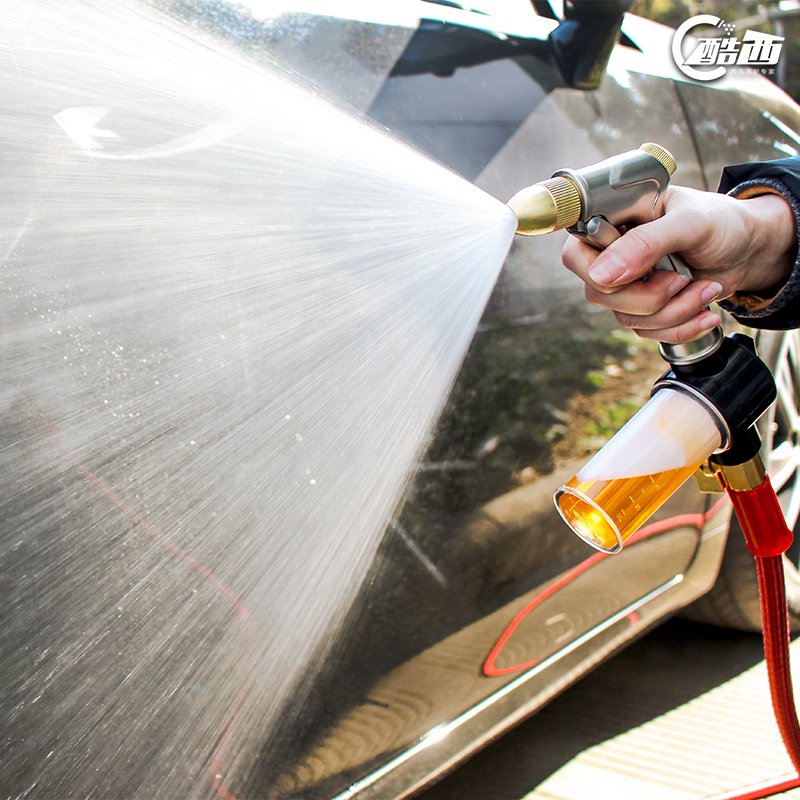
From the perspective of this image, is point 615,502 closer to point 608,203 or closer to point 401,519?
point 608,203

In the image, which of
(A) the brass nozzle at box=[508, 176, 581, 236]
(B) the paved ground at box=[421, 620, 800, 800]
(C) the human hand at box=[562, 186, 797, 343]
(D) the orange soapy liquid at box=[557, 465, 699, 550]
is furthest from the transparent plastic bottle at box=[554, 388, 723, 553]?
(B) the paved ground at box=[421, 620, 800, 800]

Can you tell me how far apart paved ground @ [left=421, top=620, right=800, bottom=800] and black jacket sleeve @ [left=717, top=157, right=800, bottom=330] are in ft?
4.41

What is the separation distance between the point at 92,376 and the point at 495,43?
45.6 inches

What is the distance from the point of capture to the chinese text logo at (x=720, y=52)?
7.46 ft

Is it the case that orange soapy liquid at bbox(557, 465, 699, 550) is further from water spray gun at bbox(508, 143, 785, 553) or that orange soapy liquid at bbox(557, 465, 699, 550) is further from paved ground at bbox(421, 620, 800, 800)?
paved ground at bbox(421, 620, 800, 800)

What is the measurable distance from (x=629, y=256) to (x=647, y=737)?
1.74m

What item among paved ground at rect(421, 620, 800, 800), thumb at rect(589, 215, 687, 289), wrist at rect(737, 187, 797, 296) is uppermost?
wrist at rect(737, 187, 797, 296)

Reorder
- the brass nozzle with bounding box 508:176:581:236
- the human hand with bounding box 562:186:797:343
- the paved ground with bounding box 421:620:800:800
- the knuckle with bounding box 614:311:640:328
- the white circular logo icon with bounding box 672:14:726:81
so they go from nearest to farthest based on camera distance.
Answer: the brass nozzle with bounding box 508:176:581:236, the human hand with bounding box 562:186:797:343, the knuckle with bounding box 614:311:640:328, the paved ground with bounding box 421:620:800:800, the white circular logo icon with bounding box 672:14:726:81

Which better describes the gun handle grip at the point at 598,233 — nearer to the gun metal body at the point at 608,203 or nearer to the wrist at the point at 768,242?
the gun metal body at the point at 608,203

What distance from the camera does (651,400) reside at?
1055 millimetres

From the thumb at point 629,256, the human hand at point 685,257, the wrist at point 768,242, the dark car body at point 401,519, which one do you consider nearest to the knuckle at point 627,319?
the human hand at point 685,257

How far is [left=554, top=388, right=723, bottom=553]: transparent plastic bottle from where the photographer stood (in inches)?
38.6

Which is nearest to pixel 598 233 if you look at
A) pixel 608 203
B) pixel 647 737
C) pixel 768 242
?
pixel 608 203

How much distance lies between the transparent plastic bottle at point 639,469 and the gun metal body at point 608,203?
0.31 feet
